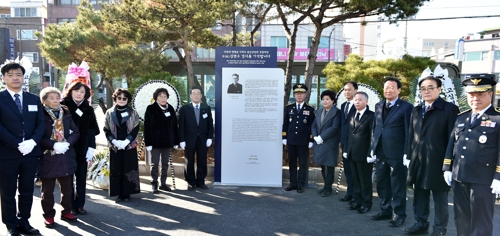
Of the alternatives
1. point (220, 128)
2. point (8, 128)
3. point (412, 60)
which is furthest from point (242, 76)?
point (412, 60)

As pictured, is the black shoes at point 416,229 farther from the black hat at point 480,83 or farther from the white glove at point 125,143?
the white glove at point 125,143

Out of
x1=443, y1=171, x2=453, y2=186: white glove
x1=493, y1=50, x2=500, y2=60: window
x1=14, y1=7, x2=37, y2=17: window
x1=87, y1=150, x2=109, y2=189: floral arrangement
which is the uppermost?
x1=14, y1=7, x2=37, y2=17: window

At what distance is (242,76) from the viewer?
235 inches

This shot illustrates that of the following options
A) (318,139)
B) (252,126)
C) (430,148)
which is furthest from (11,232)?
(430,148)

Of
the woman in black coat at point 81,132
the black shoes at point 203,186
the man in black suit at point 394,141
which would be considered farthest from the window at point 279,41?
the woman in black coat at point 81,132

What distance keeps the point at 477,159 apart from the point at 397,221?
138 centimetres

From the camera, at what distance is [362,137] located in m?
4.82

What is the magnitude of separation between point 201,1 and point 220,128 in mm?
2790

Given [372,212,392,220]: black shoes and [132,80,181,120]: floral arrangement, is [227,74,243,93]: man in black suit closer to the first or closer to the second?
[132,80,181,120]: floral arrangement

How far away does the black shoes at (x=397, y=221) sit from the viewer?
4.34m

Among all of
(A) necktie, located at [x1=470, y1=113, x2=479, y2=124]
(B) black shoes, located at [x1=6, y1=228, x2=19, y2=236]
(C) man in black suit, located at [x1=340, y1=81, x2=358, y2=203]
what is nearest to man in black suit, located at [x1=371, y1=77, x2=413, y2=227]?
(C) man in black suit, located at [x1=340, y1=81, x2=358, y2=203]

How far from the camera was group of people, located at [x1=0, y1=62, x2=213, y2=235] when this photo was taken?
3.77 metres

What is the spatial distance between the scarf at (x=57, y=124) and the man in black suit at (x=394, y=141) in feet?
12.3

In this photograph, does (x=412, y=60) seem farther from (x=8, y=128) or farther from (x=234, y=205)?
(x=8, y=128)
